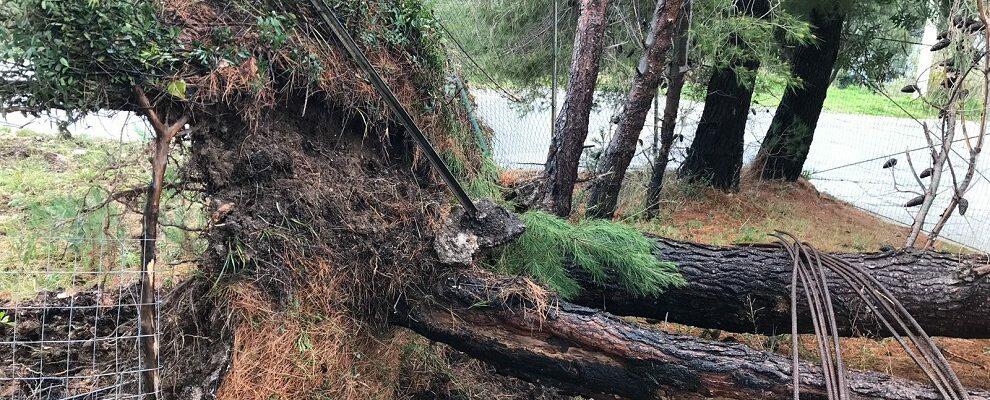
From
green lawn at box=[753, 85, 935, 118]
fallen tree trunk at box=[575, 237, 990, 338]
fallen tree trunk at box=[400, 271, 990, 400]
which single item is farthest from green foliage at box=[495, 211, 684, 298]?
green lawn at box=[753, 85, 935, 118]

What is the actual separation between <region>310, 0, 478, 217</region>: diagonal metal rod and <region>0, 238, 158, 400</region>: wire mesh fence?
1.33 m

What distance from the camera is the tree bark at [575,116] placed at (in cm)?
404

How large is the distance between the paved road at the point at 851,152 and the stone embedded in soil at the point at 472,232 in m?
3.53

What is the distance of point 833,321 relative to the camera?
2.51 metres

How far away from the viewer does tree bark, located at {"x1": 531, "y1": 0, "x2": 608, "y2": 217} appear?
13.2 feet

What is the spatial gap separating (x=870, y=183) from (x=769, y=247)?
6135 mm

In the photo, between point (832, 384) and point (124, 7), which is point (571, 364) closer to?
point (832, 384)

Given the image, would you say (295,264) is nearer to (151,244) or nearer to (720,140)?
(151,244)

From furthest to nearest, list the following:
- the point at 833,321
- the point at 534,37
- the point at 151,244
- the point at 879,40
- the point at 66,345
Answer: the point at 879,40 → the point at 534,37 → the point at 66,345 → the point at 833,321 → the point at 151,244

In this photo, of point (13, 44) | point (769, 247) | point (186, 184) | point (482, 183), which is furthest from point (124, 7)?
point (769, 247)

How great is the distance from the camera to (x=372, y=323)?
288cm

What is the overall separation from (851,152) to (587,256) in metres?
8.49

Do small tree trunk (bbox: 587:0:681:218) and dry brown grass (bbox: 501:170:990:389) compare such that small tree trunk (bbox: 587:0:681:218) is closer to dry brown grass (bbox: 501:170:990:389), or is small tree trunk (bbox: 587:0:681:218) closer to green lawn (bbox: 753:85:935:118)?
dry brown grass (bbox: 501:170:990:389)

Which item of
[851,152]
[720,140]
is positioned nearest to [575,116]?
[720,140]
